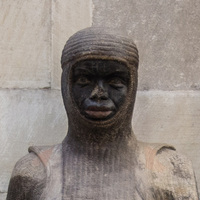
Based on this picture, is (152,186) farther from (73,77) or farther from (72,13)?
(72,13)

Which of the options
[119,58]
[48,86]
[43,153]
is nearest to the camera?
[119,58]

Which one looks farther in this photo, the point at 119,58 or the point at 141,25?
the point at 141,25

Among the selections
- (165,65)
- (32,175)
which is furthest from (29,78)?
(32,175)

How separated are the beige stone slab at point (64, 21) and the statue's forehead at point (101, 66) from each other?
0.72m

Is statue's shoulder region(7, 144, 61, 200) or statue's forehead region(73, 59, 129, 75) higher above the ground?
statue's forehead region(73, 59, 129, 75)

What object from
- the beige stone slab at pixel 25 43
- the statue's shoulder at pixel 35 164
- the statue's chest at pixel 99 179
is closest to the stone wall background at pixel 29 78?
the beige stone slab at pixel 25 43

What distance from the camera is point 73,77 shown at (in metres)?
2.16

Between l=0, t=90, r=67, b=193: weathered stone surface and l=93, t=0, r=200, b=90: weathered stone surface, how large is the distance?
1.34ft

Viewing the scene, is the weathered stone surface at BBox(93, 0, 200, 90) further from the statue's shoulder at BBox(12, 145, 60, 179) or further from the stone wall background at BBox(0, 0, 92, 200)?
the statue's shoulder at BBox(12, 145, 60, 179)

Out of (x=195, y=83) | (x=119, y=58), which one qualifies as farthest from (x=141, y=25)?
(x=119, y=58)

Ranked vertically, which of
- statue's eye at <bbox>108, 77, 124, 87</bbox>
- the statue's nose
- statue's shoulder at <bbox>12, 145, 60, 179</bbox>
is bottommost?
statue's shoulder at <bbox>12, 145, 60, 179</bbox>

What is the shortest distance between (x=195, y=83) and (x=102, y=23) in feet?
1.67

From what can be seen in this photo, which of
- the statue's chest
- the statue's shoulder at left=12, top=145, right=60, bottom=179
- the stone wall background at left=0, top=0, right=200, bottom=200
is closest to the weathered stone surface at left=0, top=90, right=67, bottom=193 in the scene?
the stone wall background at left=0, top=0, right=200, bottom=200

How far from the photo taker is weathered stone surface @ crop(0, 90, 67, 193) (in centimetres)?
280
